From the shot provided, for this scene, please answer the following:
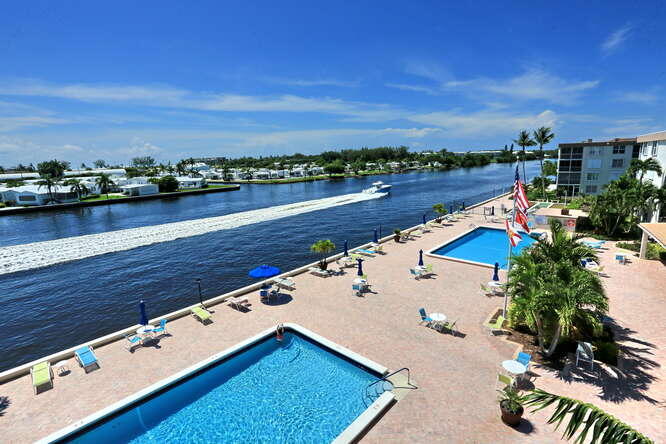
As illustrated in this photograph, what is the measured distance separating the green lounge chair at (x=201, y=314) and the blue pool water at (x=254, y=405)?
351cm

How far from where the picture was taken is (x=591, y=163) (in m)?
51.7

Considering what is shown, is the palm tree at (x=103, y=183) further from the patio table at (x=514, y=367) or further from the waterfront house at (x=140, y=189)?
the patio table at (x=514, y=367)

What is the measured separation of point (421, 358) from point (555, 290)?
522 centimetres

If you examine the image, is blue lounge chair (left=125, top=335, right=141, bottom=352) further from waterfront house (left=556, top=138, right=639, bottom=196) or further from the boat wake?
waterfront house (left=556, top=138, right=639, bottom=196)

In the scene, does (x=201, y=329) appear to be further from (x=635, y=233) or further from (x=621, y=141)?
(x=621, y=141)

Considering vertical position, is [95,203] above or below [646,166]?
below

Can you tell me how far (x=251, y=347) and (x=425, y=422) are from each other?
7.60m

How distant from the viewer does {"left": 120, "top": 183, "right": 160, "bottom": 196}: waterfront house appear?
91.8 meters

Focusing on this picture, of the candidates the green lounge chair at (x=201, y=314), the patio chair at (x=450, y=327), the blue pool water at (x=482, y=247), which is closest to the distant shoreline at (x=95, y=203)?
the green lounge chair at (x=201, y=314)

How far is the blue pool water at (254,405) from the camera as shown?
9859 mm

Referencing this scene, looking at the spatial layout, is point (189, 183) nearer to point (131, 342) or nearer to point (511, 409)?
point (131, 342)

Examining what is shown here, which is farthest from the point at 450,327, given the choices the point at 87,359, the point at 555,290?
the point at 87,359

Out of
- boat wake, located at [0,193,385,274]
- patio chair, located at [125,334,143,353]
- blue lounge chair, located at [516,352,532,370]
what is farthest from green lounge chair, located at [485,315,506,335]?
boat wake, located at [0,193,385,274]

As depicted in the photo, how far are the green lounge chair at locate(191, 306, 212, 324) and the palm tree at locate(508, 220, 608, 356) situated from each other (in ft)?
44.5
